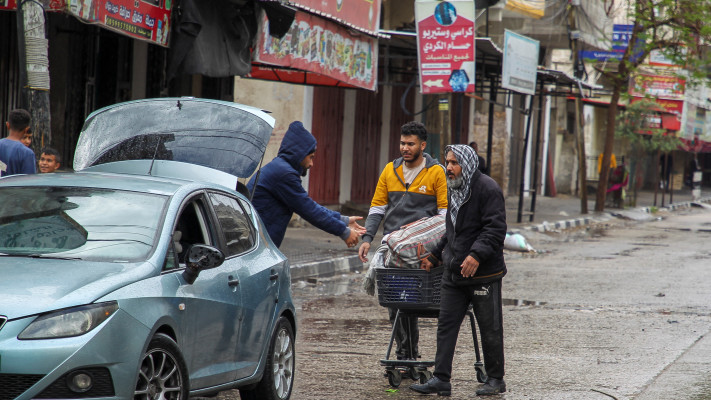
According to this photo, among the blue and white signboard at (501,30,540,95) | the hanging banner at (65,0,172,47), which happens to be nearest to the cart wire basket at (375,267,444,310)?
the hanging banner at (65,0,172,47)

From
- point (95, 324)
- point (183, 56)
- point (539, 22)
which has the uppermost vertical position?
point (539, 22)

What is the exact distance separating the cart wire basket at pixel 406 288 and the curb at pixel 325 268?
6.22 m

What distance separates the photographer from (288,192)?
7332mm

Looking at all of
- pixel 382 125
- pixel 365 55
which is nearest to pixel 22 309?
pixel 365 55

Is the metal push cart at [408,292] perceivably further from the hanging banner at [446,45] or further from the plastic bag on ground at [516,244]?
the plastic bag on ground at [516,244]

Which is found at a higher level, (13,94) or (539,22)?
(539,22)

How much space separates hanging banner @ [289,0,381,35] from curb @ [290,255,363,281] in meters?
3.61

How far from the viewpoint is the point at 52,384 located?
14.4 ft

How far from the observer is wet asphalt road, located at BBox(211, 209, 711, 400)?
7102 mm

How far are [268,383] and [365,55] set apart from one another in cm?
1134

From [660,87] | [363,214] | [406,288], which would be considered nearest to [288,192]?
[406,288]

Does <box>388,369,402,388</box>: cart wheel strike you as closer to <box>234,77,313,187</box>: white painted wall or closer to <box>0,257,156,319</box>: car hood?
<box>0,257,156,319</box>: car hood

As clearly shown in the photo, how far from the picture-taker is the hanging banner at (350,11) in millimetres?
15258

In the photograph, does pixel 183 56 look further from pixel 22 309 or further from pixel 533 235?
pixel 533 235
